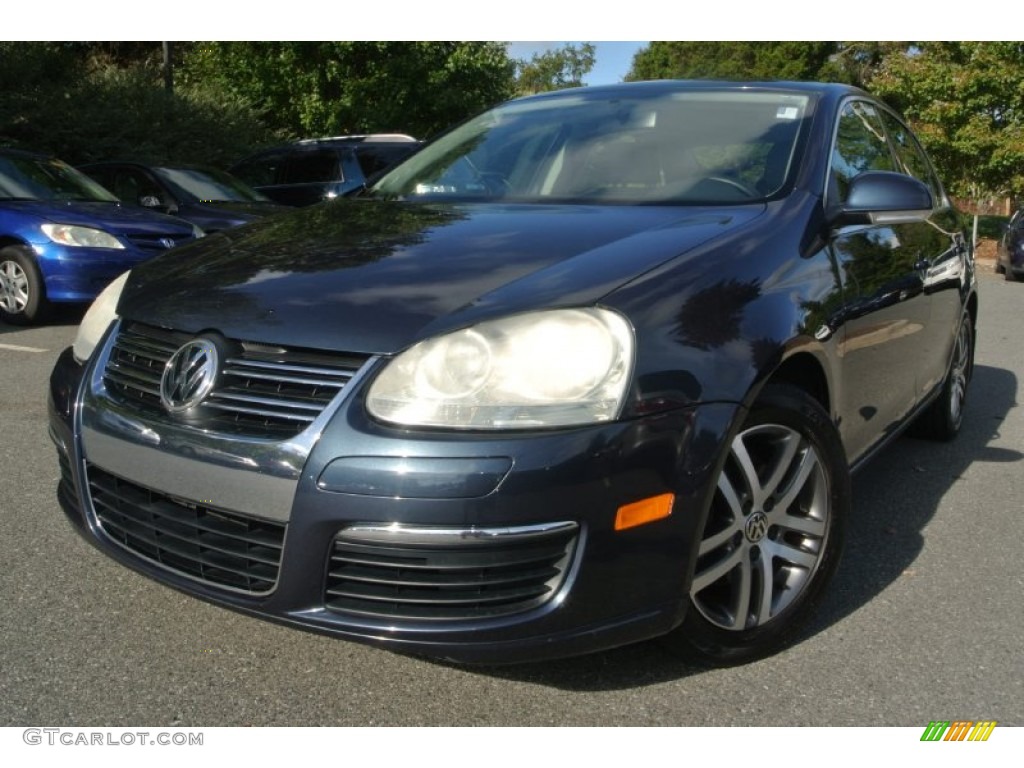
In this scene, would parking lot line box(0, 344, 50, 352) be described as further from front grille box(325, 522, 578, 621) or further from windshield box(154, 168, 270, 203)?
front grille box(325, 522, 578, 621)

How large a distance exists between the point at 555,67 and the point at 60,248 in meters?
50.4

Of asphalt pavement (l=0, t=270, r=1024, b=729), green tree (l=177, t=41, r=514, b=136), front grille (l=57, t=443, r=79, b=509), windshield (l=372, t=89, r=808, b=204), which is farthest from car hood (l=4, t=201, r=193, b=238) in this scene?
green tree (l=177, t=41, r=514, b=136)

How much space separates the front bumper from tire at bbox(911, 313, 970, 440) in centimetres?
284

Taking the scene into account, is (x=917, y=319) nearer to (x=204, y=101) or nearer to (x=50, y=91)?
(x=50, y=91)

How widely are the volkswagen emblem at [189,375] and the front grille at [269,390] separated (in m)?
0.03

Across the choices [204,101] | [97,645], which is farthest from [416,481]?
[204,101]

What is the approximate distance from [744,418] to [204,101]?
1774 centimetres

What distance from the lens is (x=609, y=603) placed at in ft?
7.30

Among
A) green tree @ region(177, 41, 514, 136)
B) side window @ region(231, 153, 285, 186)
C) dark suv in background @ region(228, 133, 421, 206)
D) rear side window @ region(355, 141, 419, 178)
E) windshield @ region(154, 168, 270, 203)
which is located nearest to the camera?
windshield @ region(154, 168, 270, 203)

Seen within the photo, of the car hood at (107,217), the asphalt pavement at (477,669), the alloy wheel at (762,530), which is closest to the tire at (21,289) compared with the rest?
the car hood at (107,217)

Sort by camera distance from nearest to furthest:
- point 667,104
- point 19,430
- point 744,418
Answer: point 744,418 < point 667,104 < point 19,430

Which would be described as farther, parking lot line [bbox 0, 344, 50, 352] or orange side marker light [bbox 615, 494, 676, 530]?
parking lot line [bbox 0, 344, 50, 352]

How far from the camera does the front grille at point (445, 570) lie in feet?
6.91

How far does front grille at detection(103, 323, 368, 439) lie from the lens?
221 centimetres
